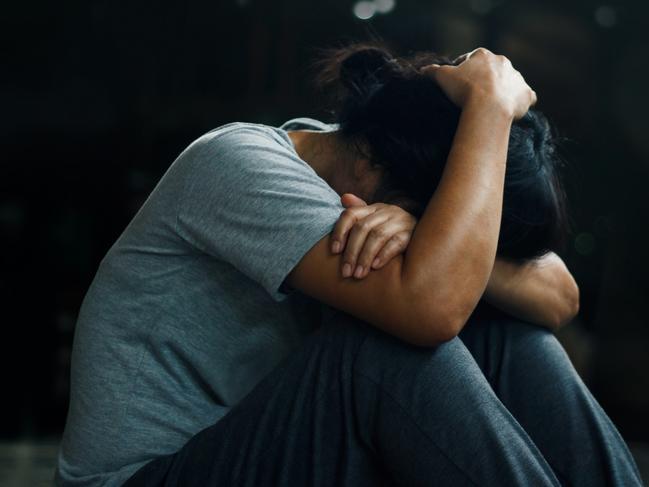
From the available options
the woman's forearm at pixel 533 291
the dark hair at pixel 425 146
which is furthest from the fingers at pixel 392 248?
the woman's forearm at pixel 533 291

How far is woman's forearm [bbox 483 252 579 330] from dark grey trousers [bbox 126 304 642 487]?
21cm

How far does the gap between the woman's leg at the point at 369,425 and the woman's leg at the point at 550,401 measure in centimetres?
18

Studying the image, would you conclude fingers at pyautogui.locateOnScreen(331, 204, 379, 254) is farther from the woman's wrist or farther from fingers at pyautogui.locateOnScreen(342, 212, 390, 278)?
the woman's wrist

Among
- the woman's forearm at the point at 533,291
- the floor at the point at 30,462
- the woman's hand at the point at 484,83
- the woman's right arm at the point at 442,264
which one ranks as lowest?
the floor at the point at 30,462

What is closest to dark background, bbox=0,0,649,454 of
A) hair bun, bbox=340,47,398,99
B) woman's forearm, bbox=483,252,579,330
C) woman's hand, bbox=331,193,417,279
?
hair bun, bbox=340,47,398,99

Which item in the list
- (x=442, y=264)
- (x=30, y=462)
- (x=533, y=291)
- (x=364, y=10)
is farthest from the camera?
(x=364, y=10)

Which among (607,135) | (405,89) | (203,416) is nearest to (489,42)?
(607,135)

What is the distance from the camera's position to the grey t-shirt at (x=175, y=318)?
1.02 metres

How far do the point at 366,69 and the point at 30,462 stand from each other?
1.65m

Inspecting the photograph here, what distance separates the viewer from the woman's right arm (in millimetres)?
932

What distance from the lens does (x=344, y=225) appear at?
96cm

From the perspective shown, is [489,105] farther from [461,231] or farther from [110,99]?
[110,99]

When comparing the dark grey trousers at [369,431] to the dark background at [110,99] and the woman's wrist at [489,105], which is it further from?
the dark background at [110,99]

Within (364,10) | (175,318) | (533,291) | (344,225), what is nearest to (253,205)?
(344,225)
